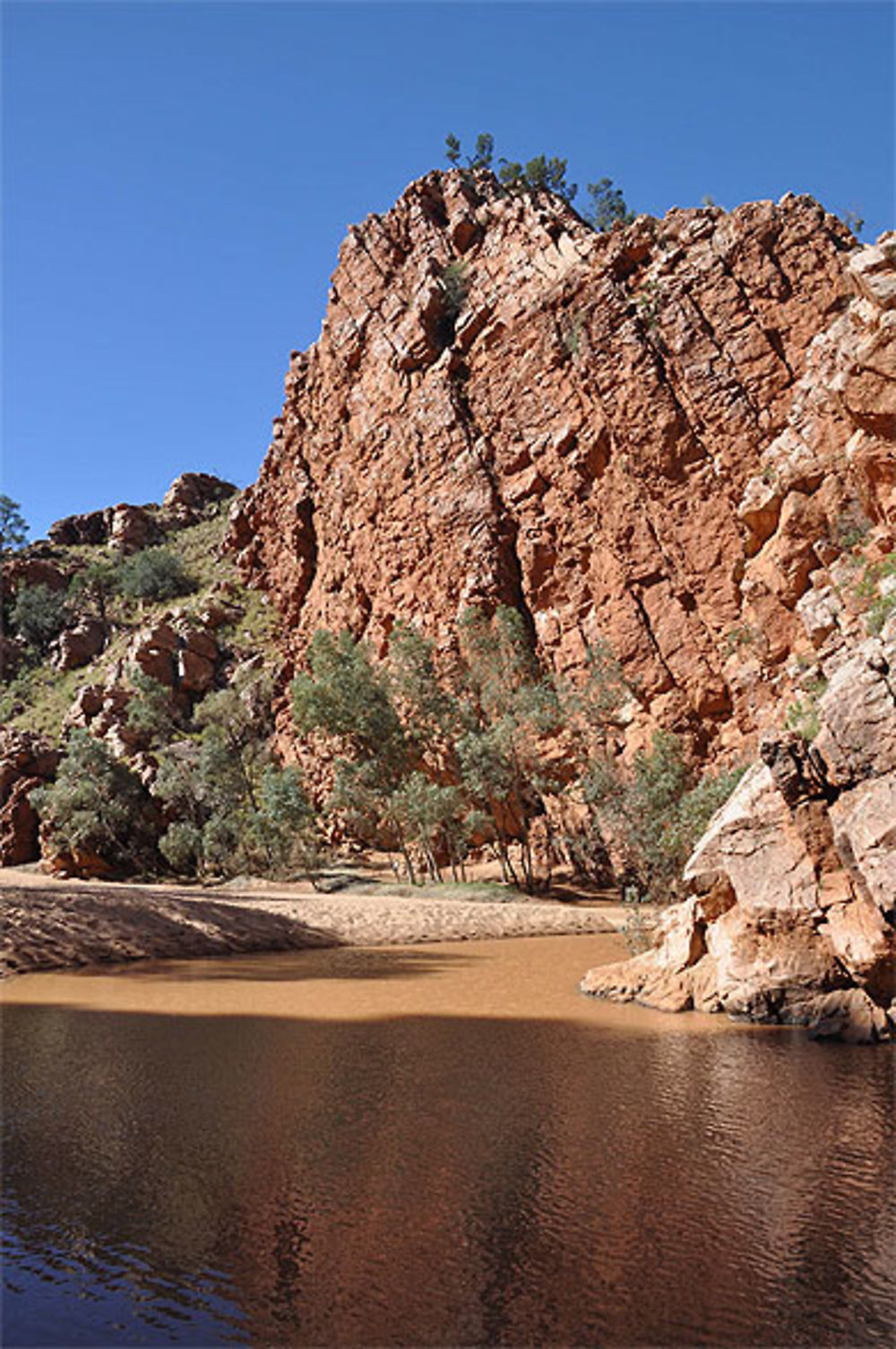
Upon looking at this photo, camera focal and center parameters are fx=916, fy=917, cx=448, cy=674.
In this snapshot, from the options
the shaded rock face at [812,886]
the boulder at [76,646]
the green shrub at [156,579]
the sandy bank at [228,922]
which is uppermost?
the green shrub at [156,579]

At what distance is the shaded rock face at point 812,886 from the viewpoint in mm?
12780

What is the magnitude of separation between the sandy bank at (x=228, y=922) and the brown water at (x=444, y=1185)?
6847 mm

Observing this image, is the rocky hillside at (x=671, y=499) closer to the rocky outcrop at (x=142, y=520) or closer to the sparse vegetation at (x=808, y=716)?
the sparse vegetation at (x=808, y=716)

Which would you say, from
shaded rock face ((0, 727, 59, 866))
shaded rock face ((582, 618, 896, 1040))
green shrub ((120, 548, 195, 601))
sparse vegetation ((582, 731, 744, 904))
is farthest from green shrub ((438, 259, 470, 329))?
shaded rock face ((582, 618, 896, 1040))

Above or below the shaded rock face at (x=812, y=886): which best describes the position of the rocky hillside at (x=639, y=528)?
above

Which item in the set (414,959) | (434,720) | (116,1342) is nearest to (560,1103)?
(116,1342)

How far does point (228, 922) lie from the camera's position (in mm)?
23906

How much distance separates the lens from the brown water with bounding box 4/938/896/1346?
5172mm

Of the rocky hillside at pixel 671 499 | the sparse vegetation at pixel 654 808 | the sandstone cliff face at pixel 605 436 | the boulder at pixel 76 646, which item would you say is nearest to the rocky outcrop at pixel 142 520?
the boulder at pixel 76 646

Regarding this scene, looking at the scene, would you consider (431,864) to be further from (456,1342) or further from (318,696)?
(456,1342)

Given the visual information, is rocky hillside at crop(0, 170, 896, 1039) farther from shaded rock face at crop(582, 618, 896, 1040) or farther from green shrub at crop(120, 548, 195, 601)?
green shrub at crop(120, 548, 195, 601)

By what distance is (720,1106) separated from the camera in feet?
30.7

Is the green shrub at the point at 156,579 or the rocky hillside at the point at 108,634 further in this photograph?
the green shrub at the point at 156,579

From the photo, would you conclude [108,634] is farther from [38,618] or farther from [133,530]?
[133,530]
